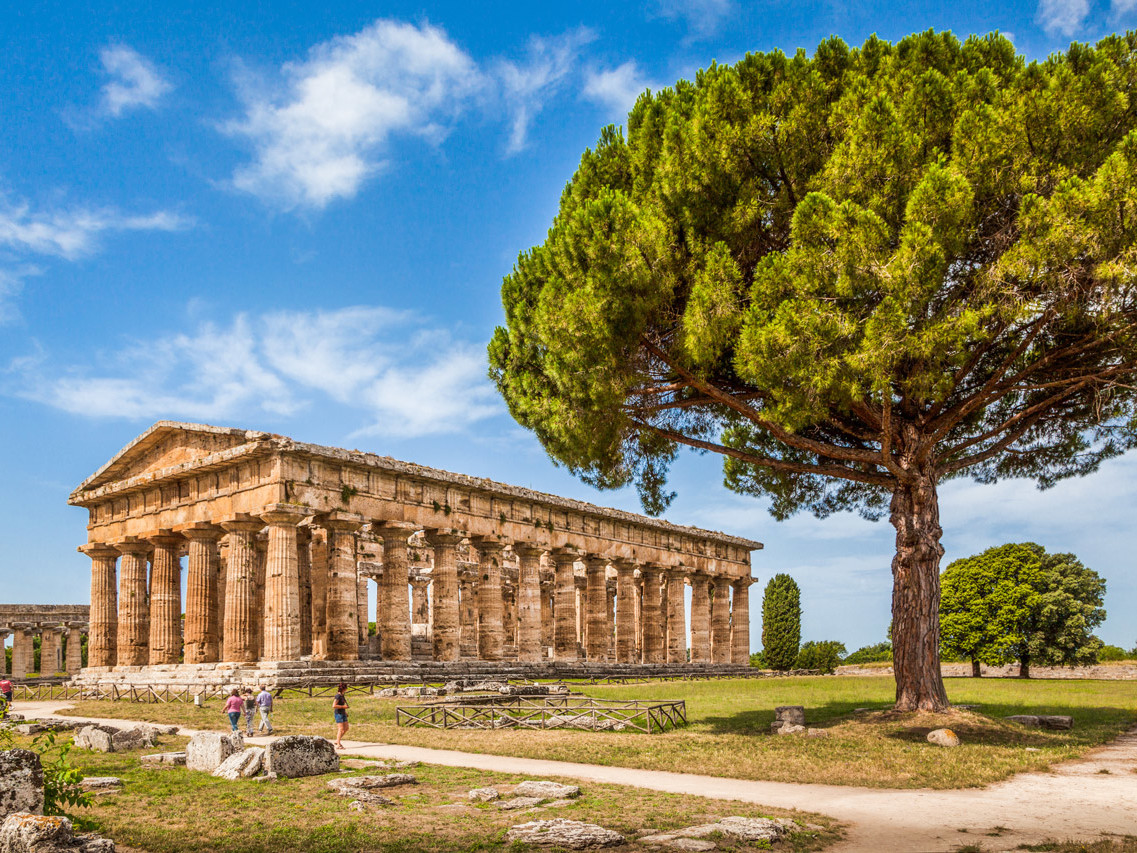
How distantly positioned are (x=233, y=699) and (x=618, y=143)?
44.4 feet

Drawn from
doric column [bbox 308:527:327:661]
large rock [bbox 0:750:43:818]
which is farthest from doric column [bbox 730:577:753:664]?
large rock [bbox 0:750:43:818]

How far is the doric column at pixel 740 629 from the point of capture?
161 feet

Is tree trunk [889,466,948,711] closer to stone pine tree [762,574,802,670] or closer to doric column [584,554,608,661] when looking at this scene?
doric column [584,554,608,661]

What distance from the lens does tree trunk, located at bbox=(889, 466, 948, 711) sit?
58.2 ft

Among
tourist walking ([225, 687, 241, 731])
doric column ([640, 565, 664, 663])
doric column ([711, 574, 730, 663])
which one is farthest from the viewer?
doric column ([711, 574, 730, 663])

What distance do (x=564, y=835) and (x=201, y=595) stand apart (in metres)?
26.9

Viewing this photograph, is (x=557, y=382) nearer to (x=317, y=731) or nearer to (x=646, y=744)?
(x=646, y=744)

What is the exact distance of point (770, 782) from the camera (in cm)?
1223

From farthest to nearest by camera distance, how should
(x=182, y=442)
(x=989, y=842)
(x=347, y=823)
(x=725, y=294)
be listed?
(x=182, y=442) < (x=725, y=294) < (x=347, y=823) < (x=989, y=842)

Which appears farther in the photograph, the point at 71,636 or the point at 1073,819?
the point at 71,636

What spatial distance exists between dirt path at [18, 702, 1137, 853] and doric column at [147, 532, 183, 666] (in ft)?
71.0

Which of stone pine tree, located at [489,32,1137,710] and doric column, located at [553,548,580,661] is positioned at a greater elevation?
stone pine tree, located at [489,32,1137,710]

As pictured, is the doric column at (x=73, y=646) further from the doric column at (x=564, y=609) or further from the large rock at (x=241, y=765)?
the large rock at (x=241, y=765)

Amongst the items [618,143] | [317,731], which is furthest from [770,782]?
[618,143]
